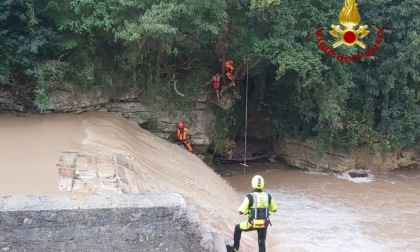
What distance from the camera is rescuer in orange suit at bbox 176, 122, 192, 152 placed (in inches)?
537

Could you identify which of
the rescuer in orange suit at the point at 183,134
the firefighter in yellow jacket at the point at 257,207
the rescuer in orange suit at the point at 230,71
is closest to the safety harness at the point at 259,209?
the firefighter in yellow jacket at the point at 257,207

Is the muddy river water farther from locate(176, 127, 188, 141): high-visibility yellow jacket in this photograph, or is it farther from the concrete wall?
the concrete wall

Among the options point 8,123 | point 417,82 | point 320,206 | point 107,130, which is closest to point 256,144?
point 320,206

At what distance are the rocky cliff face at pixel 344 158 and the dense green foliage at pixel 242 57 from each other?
1.52ft

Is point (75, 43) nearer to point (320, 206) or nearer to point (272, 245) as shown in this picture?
point (272, 245)

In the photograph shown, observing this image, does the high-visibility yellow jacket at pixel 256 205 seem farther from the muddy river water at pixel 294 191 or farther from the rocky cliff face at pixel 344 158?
the rocky cliff face at pixel 344 158

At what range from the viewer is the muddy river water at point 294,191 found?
8734 millimetres

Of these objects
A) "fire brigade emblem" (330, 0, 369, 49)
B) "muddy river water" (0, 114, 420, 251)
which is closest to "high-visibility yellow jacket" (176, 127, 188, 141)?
"muddy river water" (0, 114, 420, 251)

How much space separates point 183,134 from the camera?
1372cm

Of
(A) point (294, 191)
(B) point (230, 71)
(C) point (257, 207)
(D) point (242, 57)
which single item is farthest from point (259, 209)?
(B) point (230, 71)

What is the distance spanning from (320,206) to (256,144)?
4.58 metres

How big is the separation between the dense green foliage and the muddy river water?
4.05 ft

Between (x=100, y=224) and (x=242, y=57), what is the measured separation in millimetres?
8591

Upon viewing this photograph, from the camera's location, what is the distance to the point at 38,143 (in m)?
9.94
